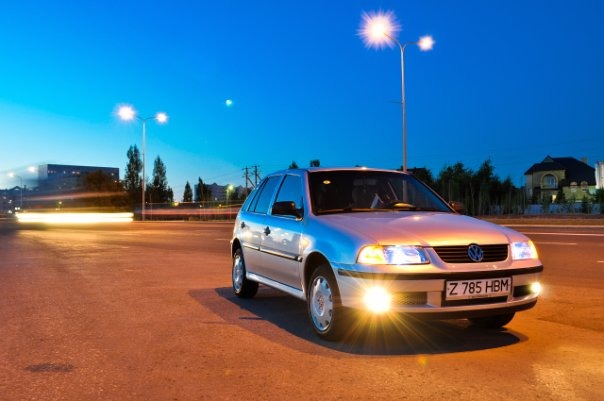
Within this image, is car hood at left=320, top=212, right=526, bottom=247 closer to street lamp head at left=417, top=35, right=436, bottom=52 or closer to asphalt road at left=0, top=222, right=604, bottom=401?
asphalt road at left=0, top=222, right=604, bottom=401

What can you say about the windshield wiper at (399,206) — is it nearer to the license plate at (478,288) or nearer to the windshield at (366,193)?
the windshield at (366,193)

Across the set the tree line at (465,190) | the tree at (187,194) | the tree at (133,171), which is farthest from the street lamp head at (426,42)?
the tree at (187,194)

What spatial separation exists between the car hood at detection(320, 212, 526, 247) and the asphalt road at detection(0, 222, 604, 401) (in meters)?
0.94

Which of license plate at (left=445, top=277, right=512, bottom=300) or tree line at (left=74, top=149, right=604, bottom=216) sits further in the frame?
tree line at (left=74, top=149, right=604, bottom=216)

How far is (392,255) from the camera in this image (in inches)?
196

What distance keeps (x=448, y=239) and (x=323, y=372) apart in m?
1.54

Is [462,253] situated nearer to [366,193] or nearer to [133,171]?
[366,193]

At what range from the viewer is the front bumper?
486 cm

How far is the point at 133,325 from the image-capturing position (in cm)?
639

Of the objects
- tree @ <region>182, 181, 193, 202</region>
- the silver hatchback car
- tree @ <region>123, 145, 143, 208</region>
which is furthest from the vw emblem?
tree @ <region>182, 181, 193, 202</region>

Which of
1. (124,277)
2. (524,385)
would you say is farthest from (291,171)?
(124,277)

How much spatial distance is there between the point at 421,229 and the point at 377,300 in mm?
758

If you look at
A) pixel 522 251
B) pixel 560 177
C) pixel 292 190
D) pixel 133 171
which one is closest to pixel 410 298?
pixel 522 251

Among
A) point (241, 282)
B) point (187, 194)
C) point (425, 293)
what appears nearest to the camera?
point (425, 293)
